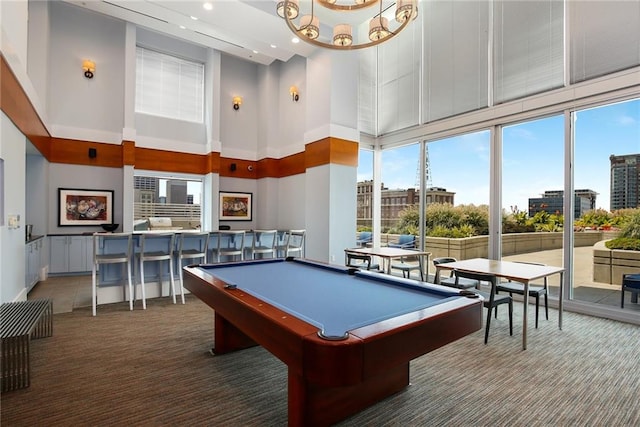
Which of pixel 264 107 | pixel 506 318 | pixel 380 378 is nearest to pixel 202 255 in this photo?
pixel 380 378

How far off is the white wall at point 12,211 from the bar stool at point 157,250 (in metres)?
1.37

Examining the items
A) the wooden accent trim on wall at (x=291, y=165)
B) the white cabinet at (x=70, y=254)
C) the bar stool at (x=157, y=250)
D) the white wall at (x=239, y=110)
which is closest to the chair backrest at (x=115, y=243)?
the bar stool at (x=157, y=250)

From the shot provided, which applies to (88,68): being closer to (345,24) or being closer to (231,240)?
(231,240)

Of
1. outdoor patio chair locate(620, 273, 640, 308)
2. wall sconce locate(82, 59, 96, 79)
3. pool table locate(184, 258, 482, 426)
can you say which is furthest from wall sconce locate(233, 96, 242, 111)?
outdoor patio chair locate(620, 273, 640, 308)

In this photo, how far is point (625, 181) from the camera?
4.23 meters

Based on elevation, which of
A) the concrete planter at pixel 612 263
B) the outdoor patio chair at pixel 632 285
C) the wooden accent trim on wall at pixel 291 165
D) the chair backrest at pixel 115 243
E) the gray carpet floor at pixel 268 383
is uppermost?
the wooden accent trim on wall at pixel 291 165

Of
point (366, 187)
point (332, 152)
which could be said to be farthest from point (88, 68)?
point (366, 187)

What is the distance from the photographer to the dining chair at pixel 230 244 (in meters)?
5.36

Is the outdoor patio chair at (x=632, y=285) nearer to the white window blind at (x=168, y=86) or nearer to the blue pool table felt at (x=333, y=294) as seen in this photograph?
the blue pool table felt at (x=333, y=294)

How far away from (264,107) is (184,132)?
2.18 metres

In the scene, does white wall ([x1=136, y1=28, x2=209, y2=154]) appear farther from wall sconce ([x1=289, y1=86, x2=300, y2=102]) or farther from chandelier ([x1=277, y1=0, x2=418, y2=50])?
chandelier ([x1=277, y1=0, x2=418, y2=50])

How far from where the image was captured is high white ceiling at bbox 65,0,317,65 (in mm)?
5039

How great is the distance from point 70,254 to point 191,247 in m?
3.26

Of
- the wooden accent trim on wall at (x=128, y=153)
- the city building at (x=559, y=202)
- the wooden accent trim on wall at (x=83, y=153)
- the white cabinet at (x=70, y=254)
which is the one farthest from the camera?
the wooden accent trim on wall at (x=128, y=153)
